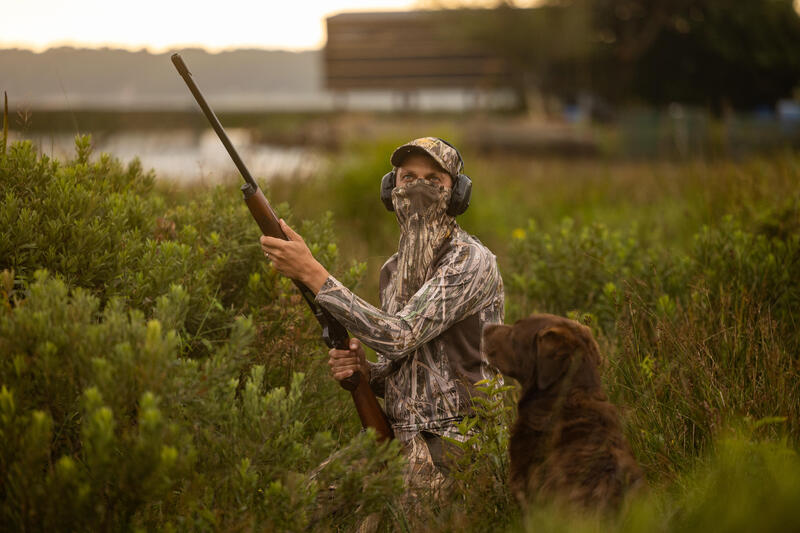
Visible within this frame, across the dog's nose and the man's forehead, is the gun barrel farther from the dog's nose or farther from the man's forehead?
the dog's nose

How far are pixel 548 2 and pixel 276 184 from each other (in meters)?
19.2

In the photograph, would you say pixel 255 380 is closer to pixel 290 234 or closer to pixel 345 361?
pixel 345 361

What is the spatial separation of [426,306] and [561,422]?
75cm

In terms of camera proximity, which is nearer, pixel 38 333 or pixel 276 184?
pixel 38 333

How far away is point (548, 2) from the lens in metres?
24.9

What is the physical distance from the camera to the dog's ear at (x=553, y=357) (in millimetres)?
2830

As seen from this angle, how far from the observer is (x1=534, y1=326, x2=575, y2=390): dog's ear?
9.29 feet

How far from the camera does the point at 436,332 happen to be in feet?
10.5

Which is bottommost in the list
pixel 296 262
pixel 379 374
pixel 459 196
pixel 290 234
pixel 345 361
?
pixel 379 374

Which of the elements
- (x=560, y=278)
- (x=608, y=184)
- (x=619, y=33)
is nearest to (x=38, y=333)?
(x=560, y=278)

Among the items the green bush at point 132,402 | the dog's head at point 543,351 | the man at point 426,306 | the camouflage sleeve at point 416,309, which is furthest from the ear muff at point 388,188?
the green bush at point 132,402

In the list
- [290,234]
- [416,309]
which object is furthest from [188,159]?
[416,309]

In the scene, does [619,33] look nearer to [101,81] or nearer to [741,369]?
[101,81]

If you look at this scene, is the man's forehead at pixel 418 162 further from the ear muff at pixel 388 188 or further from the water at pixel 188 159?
the water at pixel 188 159
